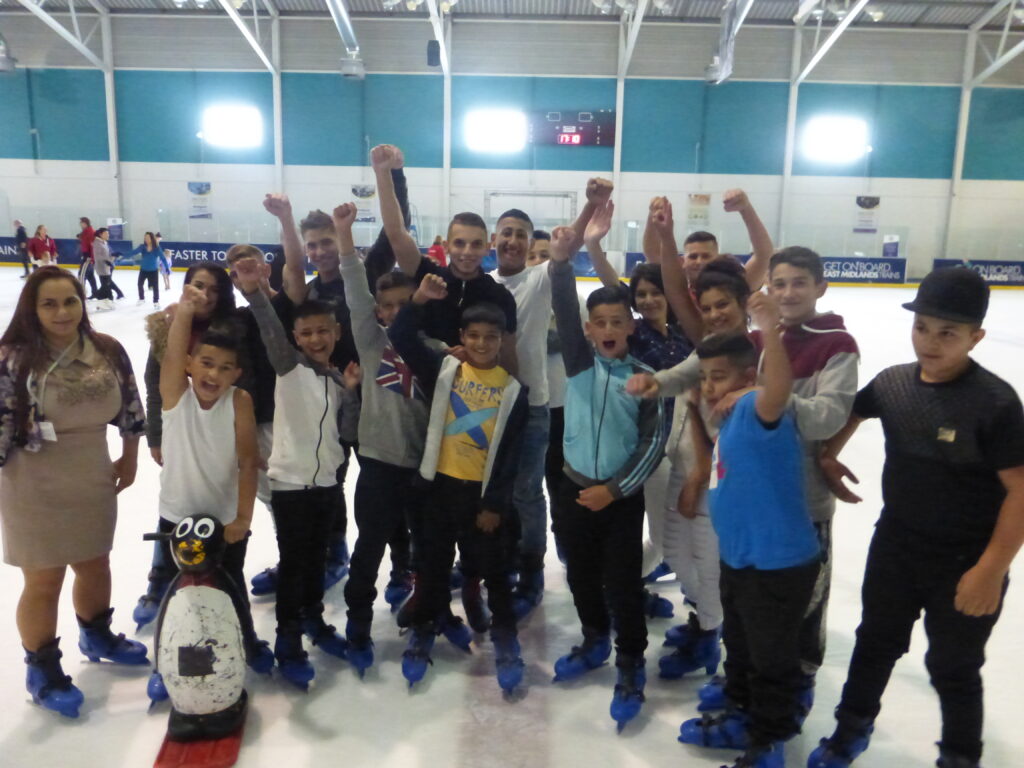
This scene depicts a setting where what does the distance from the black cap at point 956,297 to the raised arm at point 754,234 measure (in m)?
0.86

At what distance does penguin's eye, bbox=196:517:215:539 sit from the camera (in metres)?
2.18

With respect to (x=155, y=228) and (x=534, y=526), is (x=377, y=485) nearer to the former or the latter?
(x=534, y=526)

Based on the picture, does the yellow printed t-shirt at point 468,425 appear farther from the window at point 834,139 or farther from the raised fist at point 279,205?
the window at point 834,139

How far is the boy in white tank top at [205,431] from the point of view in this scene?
7.73 ft

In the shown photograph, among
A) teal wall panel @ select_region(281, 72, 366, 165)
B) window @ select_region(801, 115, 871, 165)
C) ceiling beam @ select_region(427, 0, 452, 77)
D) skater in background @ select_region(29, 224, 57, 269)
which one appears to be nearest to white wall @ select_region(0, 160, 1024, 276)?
teal wall panel @ select_region(281, 72, 366, 165)

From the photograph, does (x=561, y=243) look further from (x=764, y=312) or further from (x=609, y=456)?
(x=764, y=312)

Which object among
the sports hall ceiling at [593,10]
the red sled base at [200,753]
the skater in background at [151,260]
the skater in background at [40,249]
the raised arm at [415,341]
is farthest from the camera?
the sports hall ceiling at [593,10]

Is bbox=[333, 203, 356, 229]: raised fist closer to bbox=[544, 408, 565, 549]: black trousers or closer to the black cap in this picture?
bbox=[544, 408, 565, 549]: black trousers

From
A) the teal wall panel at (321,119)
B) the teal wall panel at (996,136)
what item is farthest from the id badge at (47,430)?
the teal wall panel at (996,136)

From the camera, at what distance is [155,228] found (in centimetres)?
2134

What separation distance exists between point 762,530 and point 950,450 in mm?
504

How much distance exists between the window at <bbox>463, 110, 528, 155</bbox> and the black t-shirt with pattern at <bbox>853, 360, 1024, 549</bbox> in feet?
65.8

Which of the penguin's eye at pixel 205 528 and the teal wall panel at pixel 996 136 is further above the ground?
the teal wall panel at pixel 996 136

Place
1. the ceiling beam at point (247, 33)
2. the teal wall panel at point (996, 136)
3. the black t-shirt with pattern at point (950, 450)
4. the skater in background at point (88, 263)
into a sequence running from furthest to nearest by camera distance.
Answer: the teal wall panel at point (996, 136) < the ceiling beam at point (247, 33) < the skater in background at point (88, 263) < the black t-shirt with pattern at point (950, 450)
